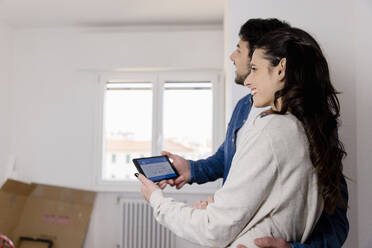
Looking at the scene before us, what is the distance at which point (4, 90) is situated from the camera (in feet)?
9.41

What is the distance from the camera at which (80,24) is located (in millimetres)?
2861

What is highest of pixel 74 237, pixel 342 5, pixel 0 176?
pixel 342 5

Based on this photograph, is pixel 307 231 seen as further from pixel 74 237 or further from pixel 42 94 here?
pixel 42 94

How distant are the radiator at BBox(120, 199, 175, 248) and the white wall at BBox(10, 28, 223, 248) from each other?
130mm

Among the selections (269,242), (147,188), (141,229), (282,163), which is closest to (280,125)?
(282,163)

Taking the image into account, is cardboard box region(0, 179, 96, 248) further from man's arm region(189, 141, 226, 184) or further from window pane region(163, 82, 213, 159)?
man's arm region(189, 141, 226, 184)

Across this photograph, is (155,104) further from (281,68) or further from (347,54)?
(281,68)

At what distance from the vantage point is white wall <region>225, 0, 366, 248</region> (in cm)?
127

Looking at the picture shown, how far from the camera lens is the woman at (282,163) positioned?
0.64 m

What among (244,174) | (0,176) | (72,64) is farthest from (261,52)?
(0,176)

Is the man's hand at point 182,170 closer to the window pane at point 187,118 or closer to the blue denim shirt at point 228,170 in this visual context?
the blue denim shirt at point 228,170

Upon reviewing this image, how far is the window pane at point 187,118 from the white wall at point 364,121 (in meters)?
1.72

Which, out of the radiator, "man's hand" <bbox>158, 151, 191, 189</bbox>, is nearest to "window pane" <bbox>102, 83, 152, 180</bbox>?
the radiator

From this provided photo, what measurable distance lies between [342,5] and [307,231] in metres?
1.12
